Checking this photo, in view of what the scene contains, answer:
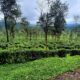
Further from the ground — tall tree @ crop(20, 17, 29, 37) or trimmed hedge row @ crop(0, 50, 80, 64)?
tall tree @ crop(20, 17, 29, 37)

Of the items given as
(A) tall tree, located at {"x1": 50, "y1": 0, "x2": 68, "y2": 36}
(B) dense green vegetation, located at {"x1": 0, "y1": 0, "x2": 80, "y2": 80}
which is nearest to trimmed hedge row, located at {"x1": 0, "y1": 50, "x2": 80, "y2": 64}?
(B) dense green vegetation, located at {"x1": 0, "y1": 0, "x2": 80, "y2": 80}

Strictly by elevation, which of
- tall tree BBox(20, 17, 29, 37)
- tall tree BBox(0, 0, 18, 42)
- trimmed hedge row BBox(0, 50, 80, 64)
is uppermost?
tall tree BBox(0, 0, 18, 42)

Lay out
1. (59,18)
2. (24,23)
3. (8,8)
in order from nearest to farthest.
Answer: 1. (8,8)
2. (59,18)
3. (24,23)

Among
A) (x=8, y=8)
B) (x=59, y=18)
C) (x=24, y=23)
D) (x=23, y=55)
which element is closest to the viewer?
(x=23, y=55)

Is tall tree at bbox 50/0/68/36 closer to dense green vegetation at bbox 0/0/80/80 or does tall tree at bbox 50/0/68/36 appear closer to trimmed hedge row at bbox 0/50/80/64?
dense green vegetation at bbox 0/0/80/80

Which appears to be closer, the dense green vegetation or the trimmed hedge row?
the dense green vegetation

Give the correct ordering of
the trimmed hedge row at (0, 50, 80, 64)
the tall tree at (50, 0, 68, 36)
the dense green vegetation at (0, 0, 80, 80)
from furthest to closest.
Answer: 1. the tall tree at (50, 0, 68, 36)
2. the trimmed hedge row at (0, 50, 80, 64)
3. the dense green vegetation at (0, 0, 80, 80)

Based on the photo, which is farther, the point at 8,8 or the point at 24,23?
the point at 24,23

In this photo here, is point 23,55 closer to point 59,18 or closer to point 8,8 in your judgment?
point 8,8

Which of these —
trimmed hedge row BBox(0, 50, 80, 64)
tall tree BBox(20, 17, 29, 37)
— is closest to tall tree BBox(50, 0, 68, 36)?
tall tree BBox(20, 17, 29, 37)

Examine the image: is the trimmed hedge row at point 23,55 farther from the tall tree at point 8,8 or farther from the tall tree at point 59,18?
the tall tree at point 59,18

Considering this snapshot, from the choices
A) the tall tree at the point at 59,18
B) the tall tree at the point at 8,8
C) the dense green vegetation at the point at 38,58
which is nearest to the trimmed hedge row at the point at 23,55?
the dense green vegetation at the point at 38,58

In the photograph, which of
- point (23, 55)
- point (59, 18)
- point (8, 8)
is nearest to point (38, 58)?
point (23, 55)

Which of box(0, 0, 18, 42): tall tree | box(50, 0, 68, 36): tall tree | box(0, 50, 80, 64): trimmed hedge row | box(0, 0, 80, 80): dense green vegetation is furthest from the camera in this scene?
box(50, 0, 68, 36): tall tree
